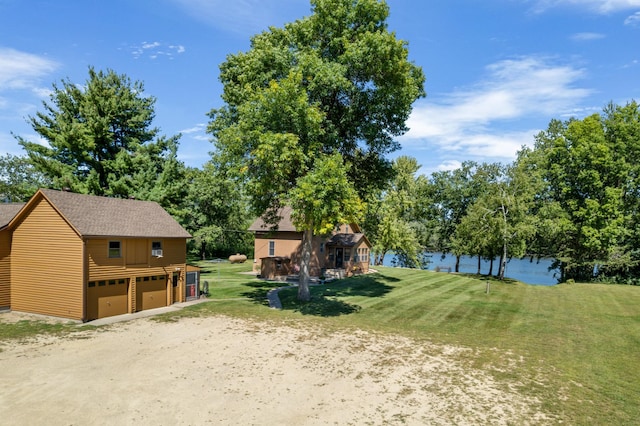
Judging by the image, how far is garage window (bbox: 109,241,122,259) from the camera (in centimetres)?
2308

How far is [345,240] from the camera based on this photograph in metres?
43.7

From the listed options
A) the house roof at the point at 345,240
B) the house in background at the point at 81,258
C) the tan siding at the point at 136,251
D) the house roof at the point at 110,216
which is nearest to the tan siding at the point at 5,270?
the house in background at the point at 81,258

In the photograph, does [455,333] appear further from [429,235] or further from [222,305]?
[429,235]

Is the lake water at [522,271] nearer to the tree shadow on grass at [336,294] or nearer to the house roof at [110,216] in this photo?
the tree shadow on grass at [336,294]

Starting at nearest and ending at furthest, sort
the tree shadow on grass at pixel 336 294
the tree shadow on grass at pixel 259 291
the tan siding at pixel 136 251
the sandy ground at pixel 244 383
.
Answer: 1. the sandy ground at pixel 244 383
2. the tan siding at pixel 136 251
3. the tree shadow on grass at pixel 336 294
4. the tree shadow on grass at pixel 259 291

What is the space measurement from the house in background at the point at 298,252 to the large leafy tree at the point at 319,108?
33.4 feet

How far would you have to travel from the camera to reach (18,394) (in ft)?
39.3

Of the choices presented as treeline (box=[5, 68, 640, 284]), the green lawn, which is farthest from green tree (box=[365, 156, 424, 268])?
the green lawn

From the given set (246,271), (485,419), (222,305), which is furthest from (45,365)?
(246,271)

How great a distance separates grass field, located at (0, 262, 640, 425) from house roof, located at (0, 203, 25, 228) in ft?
24.7

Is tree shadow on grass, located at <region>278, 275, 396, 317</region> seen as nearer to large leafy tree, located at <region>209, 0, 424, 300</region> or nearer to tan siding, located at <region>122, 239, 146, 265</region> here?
large leafy tree, located at <region>209, 0, 424, 300</region>

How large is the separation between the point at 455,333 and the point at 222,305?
14942mm

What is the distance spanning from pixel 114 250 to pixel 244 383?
14202 mm

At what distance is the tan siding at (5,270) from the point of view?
77.8 ft
